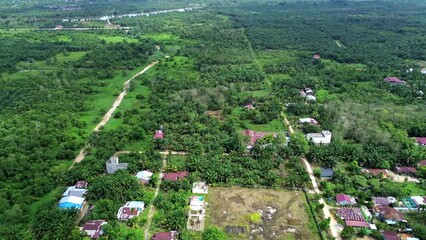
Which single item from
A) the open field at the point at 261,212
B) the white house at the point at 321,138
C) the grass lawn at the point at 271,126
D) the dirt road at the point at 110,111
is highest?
the white house at the point at 321,138

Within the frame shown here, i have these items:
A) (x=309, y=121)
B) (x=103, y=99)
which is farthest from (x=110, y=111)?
(x=309, y=121)

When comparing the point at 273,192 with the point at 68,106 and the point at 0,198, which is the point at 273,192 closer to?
the point at 0,198

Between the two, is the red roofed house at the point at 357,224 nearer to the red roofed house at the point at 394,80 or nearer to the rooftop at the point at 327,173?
the rooftop at the point at 327,173

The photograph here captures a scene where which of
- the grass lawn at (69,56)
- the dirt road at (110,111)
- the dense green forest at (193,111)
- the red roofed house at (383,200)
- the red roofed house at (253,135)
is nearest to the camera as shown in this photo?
the red roofed house at (383,200)

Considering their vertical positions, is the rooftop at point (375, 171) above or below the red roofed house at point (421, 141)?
below

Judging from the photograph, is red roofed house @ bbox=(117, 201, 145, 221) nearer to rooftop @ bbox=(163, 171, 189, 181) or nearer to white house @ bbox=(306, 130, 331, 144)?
rooftop @ bbox=(163, 171, 189, 181)

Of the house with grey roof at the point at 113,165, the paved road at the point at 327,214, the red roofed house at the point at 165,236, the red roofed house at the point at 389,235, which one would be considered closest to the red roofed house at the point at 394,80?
the paved road at the point at 327,214
